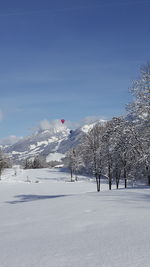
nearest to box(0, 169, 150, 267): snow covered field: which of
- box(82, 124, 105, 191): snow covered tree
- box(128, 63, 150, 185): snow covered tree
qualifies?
box(128, 63, 150, 185): snow covered tree

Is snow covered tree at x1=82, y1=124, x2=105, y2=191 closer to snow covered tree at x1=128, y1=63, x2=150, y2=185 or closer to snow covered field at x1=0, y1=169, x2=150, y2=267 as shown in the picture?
snow covered tree at x1=128, y1=63, x2=150, y2=185

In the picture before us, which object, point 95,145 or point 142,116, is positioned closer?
point 142,116

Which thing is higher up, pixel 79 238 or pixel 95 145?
pixel 95 145

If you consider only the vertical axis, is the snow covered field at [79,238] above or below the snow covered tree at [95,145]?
below

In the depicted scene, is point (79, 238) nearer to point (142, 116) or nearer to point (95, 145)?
point (142, 116)

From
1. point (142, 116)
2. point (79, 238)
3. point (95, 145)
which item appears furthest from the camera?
point (95, 145)

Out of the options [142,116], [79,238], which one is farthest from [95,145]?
[79,238]

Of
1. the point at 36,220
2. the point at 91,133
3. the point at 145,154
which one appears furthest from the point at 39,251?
the point at 91,133

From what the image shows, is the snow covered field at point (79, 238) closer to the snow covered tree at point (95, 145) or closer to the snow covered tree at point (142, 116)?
the snow covered tree at point (142, 116)

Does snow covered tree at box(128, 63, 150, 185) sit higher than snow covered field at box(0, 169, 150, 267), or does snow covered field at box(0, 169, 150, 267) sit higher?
snow covered tree at box(128, 63, 150, 185)

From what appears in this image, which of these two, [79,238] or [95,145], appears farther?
[95,145]

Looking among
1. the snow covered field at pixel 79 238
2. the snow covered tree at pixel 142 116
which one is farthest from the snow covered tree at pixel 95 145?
the snow covered field at pixel 79 238

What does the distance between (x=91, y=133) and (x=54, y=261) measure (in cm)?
3359

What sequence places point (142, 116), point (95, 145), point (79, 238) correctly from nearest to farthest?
point (79, 238) < point (142, 116) < point (95, 145)
